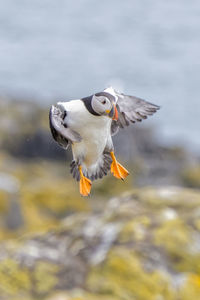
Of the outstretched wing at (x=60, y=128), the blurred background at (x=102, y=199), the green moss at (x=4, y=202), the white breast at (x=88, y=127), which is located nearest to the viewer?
the outstretched wing at (x=60, y=128)

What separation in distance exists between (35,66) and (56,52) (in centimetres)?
578

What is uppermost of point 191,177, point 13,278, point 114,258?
point 114,258

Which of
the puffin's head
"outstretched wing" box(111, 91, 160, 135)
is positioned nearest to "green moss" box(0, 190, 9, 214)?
"outstretched wing" box(111, 91, 160, 135)

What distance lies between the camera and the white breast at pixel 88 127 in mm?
5840

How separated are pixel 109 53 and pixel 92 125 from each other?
46.2m

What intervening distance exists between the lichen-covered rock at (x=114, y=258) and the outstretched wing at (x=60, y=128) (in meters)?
1.55

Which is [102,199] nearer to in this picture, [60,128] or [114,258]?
[114,258]

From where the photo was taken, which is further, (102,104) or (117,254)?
(117,254)

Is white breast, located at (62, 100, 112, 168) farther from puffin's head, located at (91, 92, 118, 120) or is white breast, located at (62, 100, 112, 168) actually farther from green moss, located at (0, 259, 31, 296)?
green moss, located at (0, 259, 31, 296)

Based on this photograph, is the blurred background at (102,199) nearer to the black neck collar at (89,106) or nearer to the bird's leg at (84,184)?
the bird's leg at (84,184)

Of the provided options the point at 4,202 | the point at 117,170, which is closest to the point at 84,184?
the point at 117,170

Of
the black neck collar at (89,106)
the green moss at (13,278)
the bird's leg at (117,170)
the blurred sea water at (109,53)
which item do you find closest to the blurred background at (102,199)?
the green moss at (13,278)

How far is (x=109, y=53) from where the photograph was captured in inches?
2029

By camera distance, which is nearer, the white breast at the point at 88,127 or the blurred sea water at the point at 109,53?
the white breast at the point at 88,127
